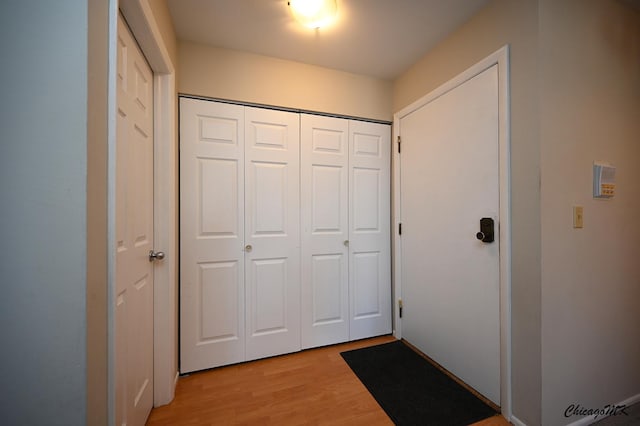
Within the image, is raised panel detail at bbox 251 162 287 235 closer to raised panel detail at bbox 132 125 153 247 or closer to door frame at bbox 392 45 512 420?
raised panel detail at bbox 132 125 153 247

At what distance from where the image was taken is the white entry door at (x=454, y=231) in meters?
1.47

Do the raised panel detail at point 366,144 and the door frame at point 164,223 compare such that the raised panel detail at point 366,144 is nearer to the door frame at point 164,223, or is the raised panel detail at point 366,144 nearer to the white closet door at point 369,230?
the white closet door at point 369,230

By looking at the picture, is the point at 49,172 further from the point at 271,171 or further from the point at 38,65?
the point at 271,171

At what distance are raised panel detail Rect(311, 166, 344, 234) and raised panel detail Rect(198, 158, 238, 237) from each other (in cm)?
63

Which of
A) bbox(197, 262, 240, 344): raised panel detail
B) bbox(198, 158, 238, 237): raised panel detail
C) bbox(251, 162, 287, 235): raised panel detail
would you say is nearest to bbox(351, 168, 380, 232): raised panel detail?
bbox(251, 162, 287, 235): raised panel detail

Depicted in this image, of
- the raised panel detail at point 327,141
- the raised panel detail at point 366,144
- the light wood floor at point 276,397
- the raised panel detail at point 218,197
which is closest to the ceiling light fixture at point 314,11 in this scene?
the raised panel detail at point 327,141

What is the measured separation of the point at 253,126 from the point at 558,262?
81.0 inches

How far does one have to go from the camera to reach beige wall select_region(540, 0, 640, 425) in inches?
48.4

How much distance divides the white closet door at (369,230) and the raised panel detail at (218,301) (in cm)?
98

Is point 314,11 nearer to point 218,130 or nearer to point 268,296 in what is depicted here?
point 218,130

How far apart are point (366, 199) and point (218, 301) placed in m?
1.47

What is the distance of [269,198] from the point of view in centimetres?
196

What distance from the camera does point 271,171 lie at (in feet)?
6.44

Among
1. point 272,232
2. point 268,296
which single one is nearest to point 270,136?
point 272,232
